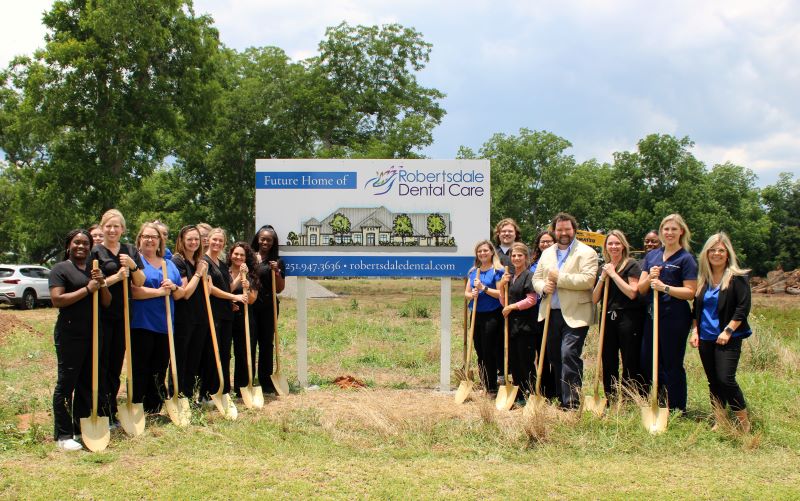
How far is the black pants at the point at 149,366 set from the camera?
6047 mm

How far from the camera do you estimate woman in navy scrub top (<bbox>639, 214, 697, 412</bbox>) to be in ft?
19.7

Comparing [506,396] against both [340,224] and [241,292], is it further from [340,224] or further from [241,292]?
[241,292]

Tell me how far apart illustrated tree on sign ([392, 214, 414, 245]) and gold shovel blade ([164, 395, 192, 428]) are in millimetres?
3060

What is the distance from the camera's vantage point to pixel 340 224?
7875 mm

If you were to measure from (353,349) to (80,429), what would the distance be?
231 inches

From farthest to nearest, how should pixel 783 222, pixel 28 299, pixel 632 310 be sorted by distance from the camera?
pixel 783 222 < pixel 28 299 < pixel 632 310

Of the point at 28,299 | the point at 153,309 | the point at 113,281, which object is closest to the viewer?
the point at 113,281

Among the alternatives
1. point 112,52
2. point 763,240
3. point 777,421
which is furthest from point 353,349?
point 763,240

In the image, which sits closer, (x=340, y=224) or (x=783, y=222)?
(x=340, y=224)

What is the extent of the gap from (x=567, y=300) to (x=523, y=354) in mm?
941

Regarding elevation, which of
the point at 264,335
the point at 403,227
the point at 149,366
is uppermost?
the point at 403,227

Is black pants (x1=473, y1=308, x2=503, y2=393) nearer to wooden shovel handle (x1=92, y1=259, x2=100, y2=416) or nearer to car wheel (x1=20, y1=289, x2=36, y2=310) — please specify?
wooden shovel handle (x1=92, y1=259, x2=100, y2=416)

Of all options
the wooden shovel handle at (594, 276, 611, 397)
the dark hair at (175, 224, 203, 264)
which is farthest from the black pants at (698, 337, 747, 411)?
the dark hair at (175, 224, 203, 264)

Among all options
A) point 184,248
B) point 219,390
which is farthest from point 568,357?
point 184,248
